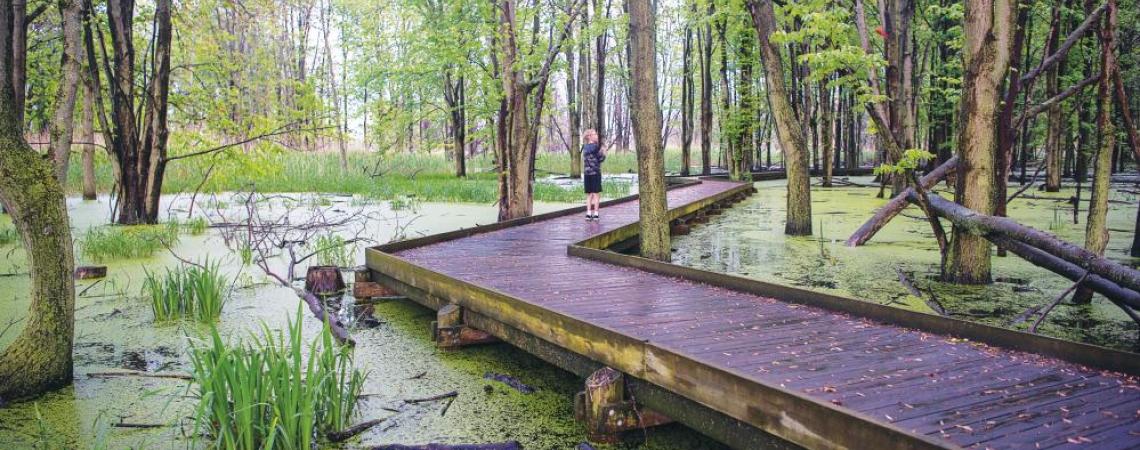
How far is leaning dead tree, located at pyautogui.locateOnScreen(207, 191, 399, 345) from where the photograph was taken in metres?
6.38

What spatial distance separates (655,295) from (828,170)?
1524 centimetres

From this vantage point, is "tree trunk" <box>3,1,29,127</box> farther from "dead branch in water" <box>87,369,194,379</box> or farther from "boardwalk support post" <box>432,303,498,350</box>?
"boardwalk support post" <box>432,303,498,350</box>

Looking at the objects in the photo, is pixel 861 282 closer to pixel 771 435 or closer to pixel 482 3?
pixel 771 435

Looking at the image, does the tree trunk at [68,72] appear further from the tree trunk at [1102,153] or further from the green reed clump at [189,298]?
the tree trunk at [1102,153]

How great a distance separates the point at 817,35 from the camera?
7.85 m

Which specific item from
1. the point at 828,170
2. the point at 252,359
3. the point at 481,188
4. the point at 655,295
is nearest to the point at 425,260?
the point at 655,295

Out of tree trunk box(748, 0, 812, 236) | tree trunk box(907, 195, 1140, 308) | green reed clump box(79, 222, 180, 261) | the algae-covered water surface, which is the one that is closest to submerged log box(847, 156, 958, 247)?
the algae-covered water surface

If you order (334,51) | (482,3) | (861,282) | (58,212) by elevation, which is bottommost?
(861,282)

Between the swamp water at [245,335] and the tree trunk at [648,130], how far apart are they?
2.11 metres

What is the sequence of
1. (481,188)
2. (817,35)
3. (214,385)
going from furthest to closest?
(481,188)
(817,35)
(214,385)

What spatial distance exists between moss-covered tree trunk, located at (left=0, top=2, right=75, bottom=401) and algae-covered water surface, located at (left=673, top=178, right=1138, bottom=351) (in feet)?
17.1

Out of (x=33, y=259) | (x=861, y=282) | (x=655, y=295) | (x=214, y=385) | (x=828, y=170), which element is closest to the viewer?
(x=214, y=385)

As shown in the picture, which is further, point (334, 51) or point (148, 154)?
point (334, 51)

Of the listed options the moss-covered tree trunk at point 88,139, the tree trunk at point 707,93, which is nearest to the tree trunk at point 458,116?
the tree trunk at point 707,93
